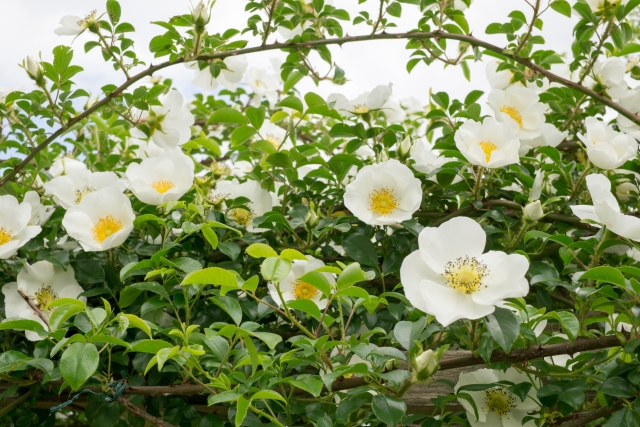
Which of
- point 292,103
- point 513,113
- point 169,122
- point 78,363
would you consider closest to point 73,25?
point 169,122

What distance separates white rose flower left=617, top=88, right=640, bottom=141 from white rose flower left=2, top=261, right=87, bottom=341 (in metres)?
1.25

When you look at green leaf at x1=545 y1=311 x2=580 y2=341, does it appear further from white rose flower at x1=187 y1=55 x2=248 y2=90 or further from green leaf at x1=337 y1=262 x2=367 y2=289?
white rose flower at x1=187 y1=55 x2=248 y2=90

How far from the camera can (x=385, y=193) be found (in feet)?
4.08

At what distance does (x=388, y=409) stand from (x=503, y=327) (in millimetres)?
201

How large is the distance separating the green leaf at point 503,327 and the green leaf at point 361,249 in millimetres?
361

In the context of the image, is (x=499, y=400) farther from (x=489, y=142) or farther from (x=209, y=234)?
(x=209, y=234)

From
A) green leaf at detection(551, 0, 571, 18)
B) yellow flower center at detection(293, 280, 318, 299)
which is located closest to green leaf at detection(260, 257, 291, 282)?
yellow flower center at detection(293, 280, 318, 299)

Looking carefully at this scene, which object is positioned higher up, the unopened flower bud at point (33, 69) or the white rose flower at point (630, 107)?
the white rose flower at point (630, 107)

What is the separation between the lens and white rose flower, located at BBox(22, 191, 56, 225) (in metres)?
1.39

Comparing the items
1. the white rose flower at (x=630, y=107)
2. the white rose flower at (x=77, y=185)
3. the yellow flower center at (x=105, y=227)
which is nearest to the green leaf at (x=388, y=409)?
the yellow flower center at (x=105, y=227)

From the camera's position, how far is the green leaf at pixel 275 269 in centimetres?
82

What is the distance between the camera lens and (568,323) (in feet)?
3.16

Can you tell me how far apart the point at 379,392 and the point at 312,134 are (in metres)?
1.53

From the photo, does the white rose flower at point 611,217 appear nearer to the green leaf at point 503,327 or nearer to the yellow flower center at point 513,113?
the green leaf at point 503,327
